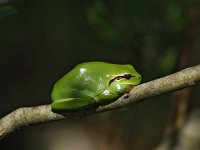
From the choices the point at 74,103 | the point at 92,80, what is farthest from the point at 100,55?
the point at 74,103

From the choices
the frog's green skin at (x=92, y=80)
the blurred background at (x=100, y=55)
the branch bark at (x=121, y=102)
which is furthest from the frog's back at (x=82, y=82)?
the blurred background at (x=100, y=55)

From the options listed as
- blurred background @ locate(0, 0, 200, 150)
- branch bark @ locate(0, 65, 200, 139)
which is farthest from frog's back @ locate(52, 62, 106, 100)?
blurred background @ locate(0, 0, 200, 150)

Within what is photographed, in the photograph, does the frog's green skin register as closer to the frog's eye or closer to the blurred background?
the frog's eye

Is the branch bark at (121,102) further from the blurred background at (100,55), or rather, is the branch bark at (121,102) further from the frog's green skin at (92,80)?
the blurred background at (100,55)

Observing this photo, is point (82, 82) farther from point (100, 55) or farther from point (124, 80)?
point (100, 55)

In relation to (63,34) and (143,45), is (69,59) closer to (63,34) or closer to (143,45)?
(63,34)

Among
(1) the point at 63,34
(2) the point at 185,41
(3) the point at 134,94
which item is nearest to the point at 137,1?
(2) the point at 185,41
